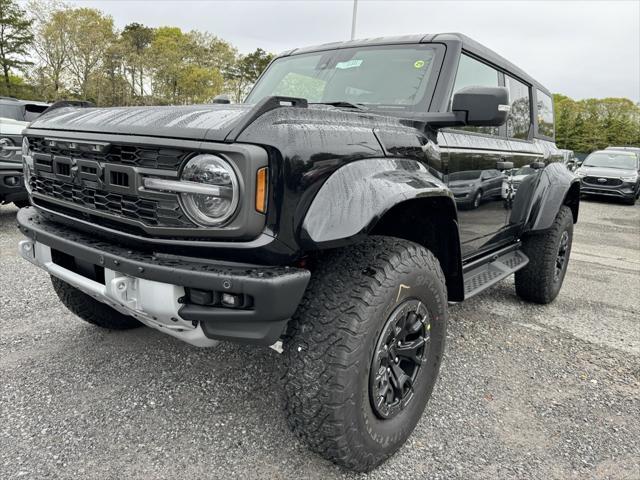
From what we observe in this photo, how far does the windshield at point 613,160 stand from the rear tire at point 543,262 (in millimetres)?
12929

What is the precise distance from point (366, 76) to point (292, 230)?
59.7 inches

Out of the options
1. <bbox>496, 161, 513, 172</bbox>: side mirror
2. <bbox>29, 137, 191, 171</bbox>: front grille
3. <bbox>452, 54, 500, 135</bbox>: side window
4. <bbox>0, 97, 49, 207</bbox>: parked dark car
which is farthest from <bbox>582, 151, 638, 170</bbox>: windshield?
<bbox>29, 137, 191, 171</bbox>: front grille

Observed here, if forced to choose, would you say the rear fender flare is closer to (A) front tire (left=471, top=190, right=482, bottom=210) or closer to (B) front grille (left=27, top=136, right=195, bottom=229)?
(A) front tire (left=471, top=190, right=482, bottom=210)

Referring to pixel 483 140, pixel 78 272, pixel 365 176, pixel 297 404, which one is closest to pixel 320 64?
pixel 483 140

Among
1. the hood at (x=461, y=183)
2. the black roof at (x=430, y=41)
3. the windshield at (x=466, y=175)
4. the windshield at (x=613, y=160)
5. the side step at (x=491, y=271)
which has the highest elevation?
the black roof at (x=430, y=41)

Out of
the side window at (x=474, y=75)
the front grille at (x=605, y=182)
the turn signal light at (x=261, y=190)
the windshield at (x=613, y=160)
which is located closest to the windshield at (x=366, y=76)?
the side window at (x=474, y=75)

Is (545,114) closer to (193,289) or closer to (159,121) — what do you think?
(159,121)

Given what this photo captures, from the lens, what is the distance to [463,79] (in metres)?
2.74

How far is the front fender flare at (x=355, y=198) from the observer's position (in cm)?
165

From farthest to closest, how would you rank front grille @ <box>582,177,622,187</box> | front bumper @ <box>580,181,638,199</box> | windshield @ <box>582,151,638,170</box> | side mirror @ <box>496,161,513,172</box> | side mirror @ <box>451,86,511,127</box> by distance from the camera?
windshield @ <box>582,151,638,170</box>, front grille @ <box>582,177,622,187</box>, front bumper @ <box>580,181,638,199</box>, side mirror @ <box>496,161,513,172</box>, side mirror @ <box>451,86,511,127</box>

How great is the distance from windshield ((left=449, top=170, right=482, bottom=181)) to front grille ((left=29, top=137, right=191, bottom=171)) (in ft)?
4.85

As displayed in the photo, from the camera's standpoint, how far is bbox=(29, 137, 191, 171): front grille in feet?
5.44

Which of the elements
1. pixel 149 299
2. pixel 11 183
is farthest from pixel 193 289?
pixel 11 183

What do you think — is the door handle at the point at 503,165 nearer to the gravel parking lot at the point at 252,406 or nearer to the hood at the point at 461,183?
the hood at the point at 461,183
